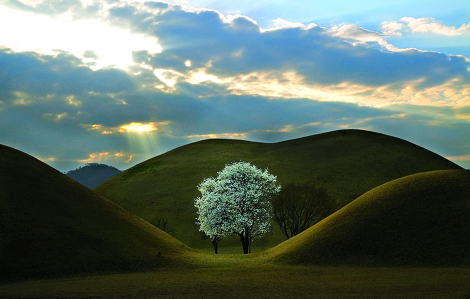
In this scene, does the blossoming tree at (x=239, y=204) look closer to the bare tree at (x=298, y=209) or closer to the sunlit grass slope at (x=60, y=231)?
the bare tree at (x=298, y=209)

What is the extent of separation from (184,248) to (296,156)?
10180cm

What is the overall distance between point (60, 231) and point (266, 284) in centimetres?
3313

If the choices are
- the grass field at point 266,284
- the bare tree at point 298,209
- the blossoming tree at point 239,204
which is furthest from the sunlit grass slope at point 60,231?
the bare tree at point 298,209

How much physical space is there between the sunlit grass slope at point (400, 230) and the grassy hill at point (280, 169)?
164ft

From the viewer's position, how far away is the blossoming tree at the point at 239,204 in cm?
7694

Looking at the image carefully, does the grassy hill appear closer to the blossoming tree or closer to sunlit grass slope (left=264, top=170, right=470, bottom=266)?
the blossoming tree

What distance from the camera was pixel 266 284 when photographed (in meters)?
41.1

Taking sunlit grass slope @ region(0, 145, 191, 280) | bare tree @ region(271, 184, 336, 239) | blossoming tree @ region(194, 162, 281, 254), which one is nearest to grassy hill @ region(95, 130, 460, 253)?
bare tree @ region(271, 184, 336, 239)

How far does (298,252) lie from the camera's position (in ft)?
195

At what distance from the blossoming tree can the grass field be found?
78.1 feet

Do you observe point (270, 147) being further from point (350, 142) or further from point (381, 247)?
point (381, 247)

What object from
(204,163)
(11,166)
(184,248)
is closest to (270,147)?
(204,163)

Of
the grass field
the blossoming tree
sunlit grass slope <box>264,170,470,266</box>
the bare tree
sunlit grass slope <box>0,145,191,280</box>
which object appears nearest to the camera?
the grass field

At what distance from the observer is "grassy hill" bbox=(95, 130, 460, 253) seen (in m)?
134
